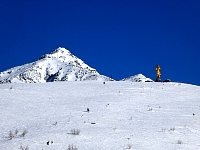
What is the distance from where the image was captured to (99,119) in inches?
559

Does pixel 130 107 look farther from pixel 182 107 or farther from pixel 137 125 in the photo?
pixel 137 125

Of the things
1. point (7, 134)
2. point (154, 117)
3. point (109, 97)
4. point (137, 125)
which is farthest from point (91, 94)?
point (7, 134)

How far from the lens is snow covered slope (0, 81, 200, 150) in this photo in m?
11.0

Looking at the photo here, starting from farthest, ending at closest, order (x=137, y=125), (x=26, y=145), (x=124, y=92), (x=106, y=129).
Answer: (x=124, y=92)
(x=137, y=125)
(x=106, y=129)
(x=26, y=145)

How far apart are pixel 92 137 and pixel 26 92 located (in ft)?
32.3

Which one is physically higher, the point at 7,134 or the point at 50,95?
the point at 50,95

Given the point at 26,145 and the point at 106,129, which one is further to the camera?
the point at 106,129

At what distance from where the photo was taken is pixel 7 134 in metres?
12.0

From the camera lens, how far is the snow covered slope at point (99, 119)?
11.0m

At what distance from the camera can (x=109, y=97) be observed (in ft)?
66.1

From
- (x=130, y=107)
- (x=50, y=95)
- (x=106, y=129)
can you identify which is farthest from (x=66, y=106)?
(x=106, y=129)

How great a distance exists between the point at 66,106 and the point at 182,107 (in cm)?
430

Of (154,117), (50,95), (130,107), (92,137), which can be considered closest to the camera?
(92,137)

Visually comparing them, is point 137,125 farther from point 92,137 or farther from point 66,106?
point 66,106
